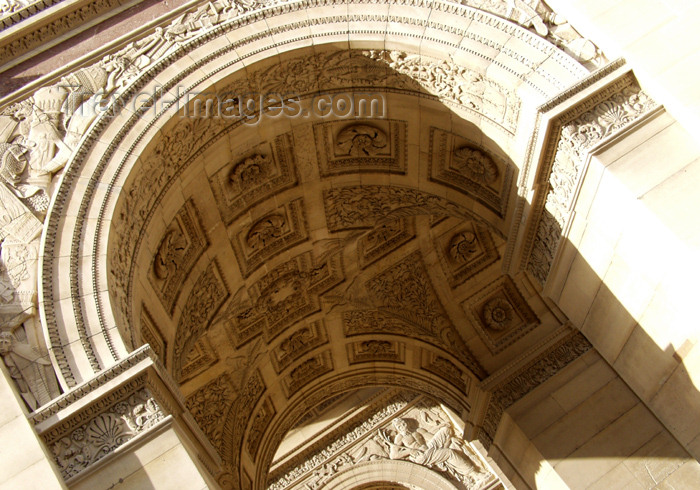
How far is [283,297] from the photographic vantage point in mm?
11477

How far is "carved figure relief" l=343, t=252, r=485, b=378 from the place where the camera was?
1243cm

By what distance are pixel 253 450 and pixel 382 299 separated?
3608 millimetres

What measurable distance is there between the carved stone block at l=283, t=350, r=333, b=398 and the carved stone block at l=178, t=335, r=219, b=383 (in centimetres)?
214

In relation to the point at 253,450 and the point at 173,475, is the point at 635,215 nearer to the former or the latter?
the point at 173,475

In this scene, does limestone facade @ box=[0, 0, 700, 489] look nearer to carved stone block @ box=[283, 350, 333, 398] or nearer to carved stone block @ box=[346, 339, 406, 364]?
carved stone block @ box=[283, 350, 333, 398]

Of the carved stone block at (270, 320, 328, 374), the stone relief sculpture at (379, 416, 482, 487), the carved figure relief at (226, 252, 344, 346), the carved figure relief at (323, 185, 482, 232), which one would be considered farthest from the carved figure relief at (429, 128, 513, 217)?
the stone relief sculpture at (379, 416, 482, 487)

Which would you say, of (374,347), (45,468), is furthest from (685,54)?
(374,347)

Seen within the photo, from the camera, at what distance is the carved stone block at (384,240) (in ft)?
38.2

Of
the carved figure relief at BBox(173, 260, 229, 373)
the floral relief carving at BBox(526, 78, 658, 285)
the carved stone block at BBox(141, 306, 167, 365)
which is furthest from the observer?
the carved figure relief at BBox(173, 260, 229, 373)

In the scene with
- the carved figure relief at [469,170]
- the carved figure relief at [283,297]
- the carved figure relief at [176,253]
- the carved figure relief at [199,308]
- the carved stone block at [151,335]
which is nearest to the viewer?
the carved stone block at [151,335]

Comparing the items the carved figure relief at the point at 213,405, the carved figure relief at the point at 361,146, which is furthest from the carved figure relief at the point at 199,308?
the carved figure relief at the point at 213,405

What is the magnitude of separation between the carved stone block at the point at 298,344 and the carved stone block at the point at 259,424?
2.66ft

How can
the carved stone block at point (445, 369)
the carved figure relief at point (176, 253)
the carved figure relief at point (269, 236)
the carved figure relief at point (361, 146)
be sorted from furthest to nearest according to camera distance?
the carved stone block at point (445, 369) < the carved figure relief at point (269, 236) < the carved figure relief at point (361, 146) < the carved figure relief at point (176, 253)

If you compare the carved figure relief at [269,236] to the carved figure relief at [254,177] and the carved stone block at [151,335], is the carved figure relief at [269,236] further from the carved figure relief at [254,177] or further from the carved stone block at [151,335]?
the carved stone block at [151,335]
